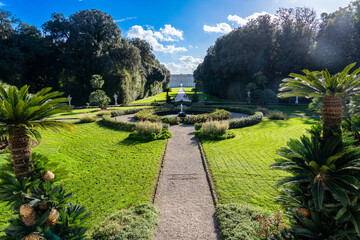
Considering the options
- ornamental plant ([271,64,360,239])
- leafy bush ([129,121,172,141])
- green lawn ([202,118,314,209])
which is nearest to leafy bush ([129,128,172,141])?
leafy bush ([129,121,172,141])

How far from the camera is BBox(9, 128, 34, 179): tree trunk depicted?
290 cm

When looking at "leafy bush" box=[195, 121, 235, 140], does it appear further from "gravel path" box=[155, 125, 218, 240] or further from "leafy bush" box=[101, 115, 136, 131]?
"leafy bush" box=[101, 115, 136, 131]

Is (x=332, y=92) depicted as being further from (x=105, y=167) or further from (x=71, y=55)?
(x=71, y=55)

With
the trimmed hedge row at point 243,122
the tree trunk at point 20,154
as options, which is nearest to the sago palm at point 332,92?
the tree trunk at point 20,154

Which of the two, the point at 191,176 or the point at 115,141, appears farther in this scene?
the point at 115,141

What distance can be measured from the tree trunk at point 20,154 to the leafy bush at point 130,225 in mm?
2374

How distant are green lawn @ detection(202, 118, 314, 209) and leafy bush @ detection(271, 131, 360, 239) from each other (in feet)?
8.55

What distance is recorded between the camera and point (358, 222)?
2688 mm

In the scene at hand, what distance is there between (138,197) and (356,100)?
7.35 m

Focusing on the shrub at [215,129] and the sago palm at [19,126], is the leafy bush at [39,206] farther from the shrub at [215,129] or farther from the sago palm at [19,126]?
the shrub at [215,129]

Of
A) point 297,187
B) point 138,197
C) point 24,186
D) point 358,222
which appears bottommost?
point 138,197

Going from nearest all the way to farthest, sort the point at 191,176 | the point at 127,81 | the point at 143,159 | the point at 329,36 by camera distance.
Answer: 1. the point at 191,176
2. the point at 143,159
3. the point at 329,36
4. the point at 127,81

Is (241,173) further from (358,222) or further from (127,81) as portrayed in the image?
(127,81)

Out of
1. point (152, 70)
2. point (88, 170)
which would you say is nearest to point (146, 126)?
point (88, 170)
